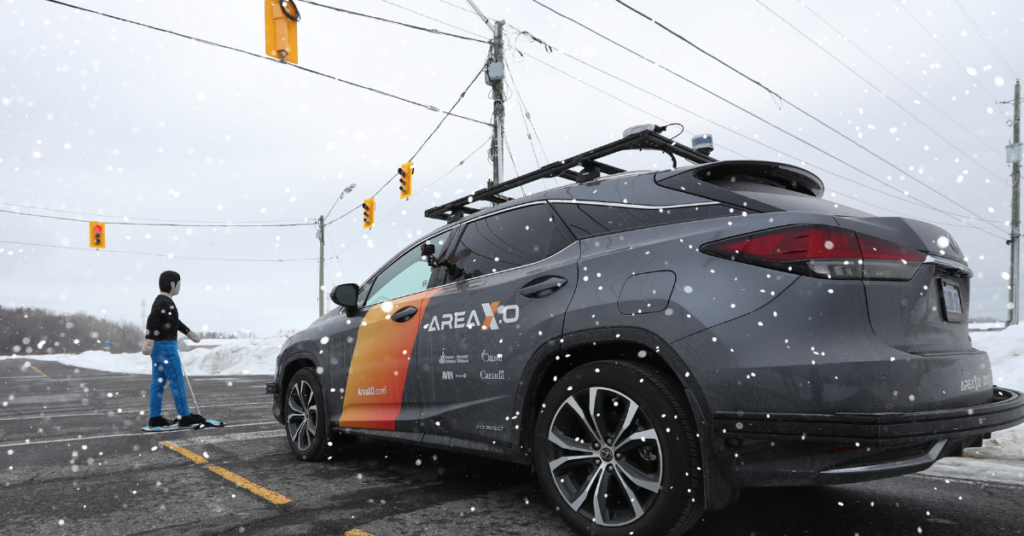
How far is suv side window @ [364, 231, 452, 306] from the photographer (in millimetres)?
4098

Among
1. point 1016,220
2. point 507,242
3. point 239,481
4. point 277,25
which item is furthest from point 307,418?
point 1016,220

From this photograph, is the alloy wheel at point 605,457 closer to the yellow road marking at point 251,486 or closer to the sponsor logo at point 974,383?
the sponsor logo at point 974,383

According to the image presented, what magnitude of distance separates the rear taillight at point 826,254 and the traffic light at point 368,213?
18429mm

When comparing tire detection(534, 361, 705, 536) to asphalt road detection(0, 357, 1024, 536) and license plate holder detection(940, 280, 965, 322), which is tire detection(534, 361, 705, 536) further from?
license plate holder detection(940, 280, 965, 322)

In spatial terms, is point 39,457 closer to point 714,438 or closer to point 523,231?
point 523,231

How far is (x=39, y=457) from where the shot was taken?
16.0 ft

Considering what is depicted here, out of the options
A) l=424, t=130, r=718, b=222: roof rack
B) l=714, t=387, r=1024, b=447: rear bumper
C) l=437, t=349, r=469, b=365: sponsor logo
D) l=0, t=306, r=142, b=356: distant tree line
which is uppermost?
l=424, t=130, r=718, b=222: roof rack

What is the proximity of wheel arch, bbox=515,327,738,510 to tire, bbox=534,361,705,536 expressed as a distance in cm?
5

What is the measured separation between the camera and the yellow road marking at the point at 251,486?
3426mm

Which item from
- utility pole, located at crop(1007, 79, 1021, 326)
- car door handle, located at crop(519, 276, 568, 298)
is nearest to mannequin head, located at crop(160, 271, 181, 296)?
car door handle, located at crop(519, 276, 568, 298)

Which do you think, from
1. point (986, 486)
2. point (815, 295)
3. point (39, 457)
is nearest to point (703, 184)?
point (815, 295)

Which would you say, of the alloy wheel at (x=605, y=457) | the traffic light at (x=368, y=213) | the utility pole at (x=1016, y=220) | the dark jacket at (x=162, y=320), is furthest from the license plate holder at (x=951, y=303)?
the utility pole at (x=1016, y=220)

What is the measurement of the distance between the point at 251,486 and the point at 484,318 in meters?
1.93

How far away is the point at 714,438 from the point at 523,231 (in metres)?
1.61
